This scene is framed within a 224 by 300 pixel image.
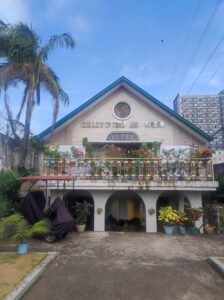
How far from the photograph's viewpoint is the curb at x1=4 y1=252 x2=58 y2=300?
14.3ft

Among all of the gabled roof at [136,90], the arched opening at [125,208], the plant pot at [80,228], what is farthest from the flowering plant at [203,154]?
the plant pot at [80,228]

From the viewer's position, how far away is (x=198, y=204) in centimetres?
1027

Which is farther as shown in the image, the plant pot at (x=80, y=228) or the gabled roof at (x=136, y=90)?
the gabled roof at (x=136, y=90)

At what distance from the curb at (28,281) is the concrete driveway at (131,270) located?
4.9 inches

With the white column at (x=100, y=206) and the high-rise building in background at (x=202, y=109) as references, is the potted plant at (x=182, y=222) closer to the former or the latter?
the white column at (x=100, y=206)

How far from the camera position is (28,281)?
16.3 feet

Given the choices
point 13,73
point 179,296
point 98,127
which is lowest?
point 179,296

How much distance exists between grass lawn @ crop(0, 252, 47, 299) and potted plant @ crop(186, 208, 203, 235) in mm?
5856

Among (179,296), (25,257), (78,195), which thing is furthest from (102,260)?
(78,195)

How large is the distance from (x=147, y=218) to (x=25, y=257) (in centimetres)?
528

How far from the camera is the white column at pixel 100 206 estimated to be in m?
10.1

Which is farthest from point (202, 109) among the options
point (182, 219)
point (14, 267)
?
point (14, 267)

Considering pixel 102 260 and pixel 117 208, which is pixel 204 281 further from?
pixel 117 208

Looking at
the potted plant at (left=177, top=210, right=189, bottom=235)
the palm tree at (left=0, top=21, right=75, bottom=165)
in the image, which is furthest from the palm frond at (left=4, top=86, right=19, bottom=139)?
the potted plant at (left=177, top=210, right=189, bottom=235)
